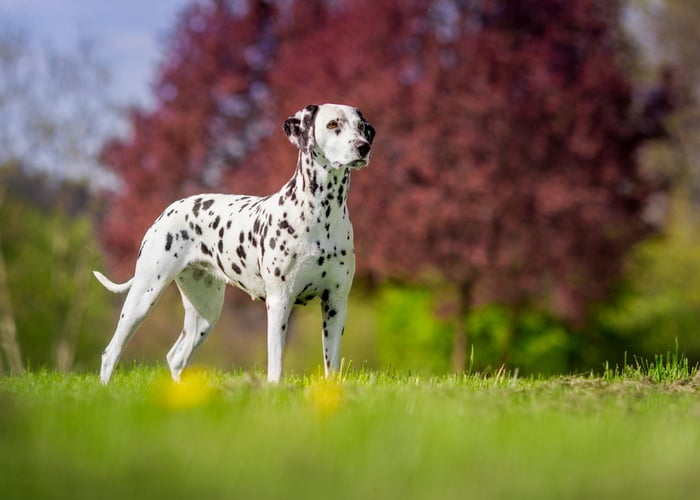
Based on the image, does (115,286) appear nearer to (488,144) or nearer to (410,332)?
(488,144)

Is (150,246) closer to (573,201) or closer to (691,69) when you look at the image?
(573,201)

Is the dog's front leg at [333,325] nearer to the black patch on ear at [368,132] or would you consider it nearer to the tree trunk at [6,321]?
the black patch on ear at [368,132]

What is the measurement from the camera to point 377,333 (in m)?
15.9

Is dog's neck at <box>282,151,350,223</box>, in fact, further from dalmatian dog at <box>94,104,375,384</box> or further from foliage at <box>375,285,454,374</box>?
foliage at <box>375,285,454,374</box>

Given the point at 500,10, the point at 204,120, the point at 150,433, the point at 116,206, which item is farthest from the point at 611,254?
the point at 150,433

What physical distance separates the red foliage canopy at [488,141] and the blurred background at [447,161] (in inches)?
1.3

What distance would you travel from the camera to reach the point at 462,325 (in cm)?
1355

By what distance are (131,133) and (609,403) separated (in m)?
15.2

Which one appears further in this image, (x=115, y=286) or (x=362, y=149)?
(x=115, y=286)

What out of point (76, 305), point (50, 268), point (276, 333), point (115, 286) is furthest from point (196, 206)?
point (50, 268)

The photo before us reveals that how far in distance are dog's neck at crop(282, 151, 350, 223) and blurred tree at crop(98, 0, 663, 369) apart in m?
6.92

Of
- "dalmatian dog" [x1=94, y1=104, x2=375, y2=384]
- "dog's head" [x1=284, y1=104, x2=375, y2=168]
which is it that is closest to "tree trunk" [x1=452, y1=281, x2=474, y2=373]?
"dalmatian dog" [x1=94, y1=104, x2=375, y2=384]

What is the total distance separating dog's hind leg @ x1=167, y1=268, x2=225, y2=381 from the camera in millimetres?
6914

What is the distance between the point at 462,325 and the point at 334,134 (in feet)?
28.1
